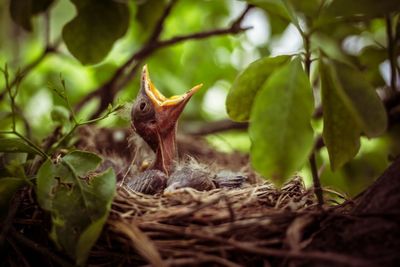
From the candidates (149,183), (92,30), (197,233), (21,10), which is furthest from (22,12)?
(197,233)

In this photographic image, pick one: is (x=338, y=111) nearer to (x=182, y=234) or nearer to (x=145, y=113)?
(x=182, y=234)

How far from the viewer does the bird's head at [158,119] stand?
1.51 meters

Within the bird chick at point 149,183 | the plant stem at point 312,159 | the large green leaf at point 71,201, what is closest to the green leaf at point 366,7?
the plant stem at point 312,159

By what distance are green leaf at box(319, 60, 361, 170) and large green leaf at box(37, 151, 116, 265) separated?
418 millimetres

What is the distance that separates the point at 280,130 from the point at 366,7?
27 centimetres

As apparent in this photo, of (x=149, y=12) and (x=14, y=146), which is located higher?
(x=149, y=12)

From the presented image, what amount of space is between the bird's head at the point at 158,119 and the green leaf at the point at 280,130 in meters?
0.66

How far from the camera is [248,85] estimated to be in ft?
3.41

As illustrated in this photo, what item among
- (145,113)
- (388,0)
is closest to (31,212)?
(145,113)

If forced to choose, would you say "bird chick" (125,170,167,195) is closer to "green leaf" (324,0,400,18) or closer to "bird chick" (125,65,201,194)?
"bird chick" (125,65,201,194)

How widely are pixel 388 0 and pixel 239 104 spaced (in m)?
0.34

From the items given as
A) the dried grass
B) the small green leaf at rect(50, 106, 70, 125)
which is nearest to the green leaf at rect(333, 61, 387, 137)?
the dried grass

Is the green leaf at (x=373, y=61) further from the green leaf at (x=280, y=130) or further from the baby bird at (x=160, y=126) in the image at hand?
the green leaf at (x=280, y=130)

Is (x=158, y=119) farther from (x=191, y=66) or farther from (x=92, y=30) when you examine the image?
(x=191, y=66)
